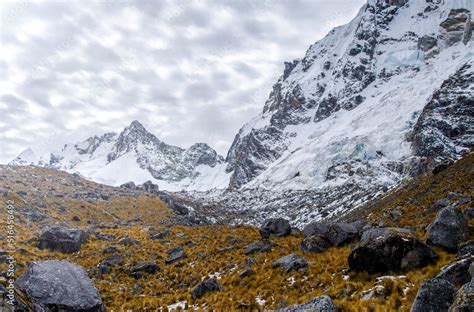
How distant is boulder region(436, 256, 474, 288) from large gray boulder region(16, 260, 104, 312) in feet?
49.0

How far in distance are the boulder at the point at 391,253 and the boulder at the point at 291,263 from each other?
3796 mm

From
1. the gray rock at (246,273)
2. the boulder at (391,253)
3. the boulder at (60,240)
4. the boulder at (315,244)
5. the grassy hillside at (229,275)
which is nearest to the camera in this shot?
the grassy hillside at (229,275)

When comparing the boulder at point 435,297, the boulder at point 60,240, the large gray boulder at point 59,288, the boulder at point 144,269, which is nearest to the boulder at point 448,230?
the boulder at point 435,297

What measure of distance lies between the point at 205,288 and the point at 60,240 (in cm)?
1963

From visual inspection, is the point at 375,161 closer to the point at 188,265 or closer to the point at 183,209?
the point at 183,209

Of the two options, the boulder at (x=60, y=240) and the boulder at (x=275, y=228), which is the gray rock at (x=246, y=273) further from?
the boulder at (x=60, y=240)

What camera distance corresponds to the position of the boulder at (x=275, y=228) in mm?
30969

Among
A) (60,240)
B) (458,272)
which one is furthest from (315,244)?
(60,240)

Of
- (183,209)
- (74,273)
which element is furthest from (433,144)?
(74,273)

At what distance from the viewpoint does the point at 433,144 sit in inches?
5876

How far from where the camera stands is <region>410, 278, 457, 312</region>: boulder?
9502 mm

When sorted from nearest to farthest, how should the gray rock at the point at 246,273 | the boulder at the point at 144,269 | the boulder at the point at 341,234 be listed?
the gray rock at the point at 246,273 → the boulder at the point at 341,234 → the boulder at the point at 144,269

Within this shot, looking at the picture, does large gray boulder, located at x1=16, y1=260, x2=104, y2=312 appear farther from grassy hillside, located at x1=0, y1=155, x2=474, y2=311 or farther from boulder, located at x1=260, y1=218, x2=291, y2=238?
boulder, located at x1=260, y1=218, x2=291, y2=238

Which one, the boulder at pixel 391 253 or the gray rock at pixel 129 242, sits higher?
A: the gray rock at pixel 129 242
